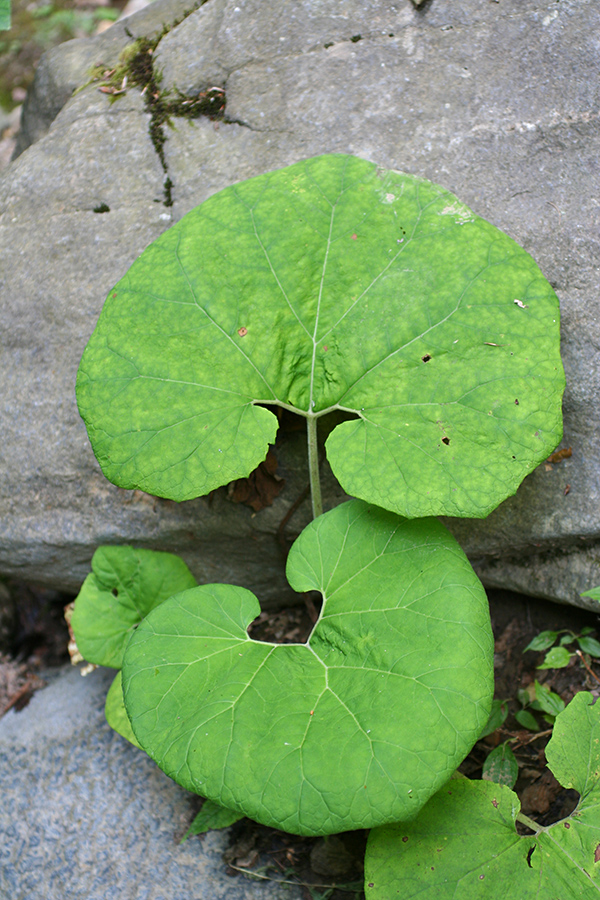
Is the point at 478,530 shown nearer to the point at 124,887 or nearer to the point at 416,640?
the point at 416,640

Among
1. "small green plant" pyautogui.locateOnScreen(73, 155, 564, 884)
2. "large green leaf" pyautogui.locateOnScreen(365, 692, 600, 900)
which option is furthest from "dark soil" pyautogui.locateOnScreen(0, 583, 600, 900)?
"large green leaf" pyautogui.locateOnScreen(365, 692, 600, 900)

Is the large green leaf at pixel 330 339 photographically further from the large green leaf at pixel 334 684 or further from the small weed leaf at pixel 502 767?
the small weed leaf at pixel 502 767

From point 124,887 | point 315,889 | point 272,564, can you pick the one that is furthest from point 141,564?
point 315,889

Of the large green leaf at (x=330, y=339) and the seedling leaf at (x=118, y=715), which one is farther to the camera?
the seedling leaf at (x=118, y=715)

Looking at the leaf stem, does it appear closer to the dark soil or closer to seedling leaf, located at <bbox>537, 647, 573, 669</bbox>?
the dark soil

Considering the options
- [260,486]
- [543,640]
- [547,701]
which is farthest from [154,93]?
[547,701]

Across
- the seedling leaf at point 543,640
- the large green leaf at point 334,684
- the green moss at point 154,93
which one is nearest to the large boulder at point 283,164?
the green moss at point 154,93

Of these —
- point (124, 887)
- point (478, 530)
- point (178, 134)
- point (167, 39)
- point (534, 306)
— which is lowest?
point (124, 887)
